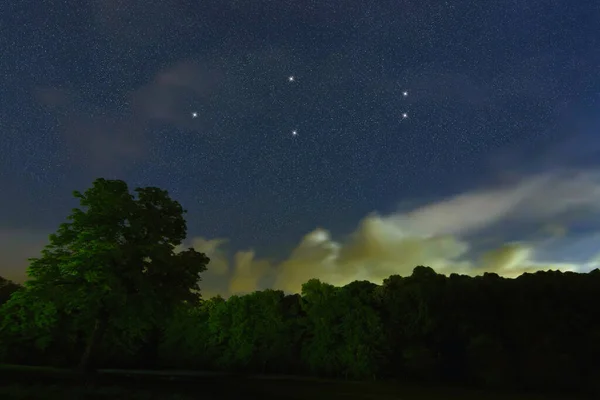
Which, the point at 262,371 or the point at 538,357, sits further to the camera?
the point at 262,371

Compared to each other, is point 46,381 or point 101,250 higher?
point 101,250

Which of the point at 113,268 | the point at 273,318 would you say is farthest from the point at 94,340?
the point at 273,318

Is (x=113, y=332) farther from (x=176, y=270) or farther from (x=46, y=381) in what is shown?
(x=46, y=381)

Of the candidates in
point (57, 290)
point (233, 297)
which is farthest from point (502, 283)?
point (57, 290)

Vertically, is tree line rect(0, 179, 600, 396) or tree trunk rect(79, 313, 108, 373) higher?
tree line rect(0, 179, 600, 396)

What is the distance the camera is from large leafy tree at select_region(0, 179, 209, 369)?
38.9 m

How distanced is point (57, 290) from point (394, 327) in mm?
56810

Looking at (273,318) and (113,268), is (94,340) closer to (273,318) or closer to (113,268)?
(113,268)

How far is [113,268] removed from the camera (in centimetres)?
3931

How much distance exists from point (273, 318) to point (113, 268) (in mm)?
60976

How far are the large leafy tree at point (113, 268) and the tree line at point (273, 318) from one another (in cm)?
9

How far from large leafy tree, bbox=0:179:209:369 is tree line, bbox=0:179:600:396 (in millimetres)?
93

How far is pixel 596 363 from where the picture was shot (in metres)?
69.9

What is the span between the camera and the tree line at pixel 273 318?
39812 mm
